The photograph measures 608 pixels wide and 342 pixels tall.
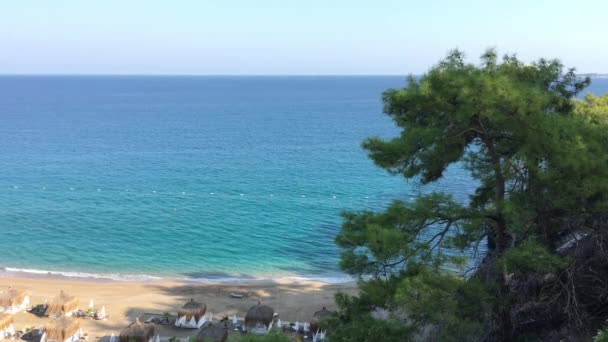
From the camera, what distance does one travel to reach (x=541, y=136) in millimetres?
8844

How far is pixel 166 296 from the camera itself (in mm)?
24844

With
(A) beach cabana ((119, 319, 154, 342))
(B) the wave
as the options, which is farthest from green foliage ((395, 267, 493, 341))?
(B) the wave

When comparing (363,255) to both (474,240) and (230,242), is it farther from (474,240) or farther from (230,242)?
(230,242)

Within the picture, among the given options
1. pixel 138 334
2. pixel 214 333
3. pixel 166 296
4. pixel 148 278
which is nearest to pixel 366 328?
pixel 214 333

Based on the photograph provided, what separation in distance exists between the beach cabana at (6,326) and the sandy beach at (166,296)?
35.7 inches

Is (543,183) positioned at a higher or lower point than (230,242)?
higher

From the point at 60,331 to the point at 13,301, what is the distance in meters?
4.86

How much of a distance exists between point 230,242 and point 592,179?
26099 mm

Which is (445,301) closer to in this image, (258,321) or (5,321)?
(258,321)

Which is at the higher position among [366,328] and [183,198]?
[366,328]

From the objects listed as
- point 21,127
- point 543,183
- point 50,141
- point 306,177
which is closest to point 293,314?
point 543,183

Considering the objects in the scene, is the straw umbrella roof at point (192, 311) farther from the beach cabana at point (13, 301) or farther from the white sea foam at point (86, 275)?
the white sea foam at point (86, 275)

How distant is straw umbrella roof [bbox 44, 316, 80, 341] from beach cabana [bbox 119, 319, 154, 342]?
1.99 metres

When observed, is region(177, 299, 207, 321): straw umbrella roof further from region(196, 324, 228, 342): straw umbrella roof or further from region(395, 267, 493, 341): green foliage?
region(395, 267, 493, 341): green foliage
